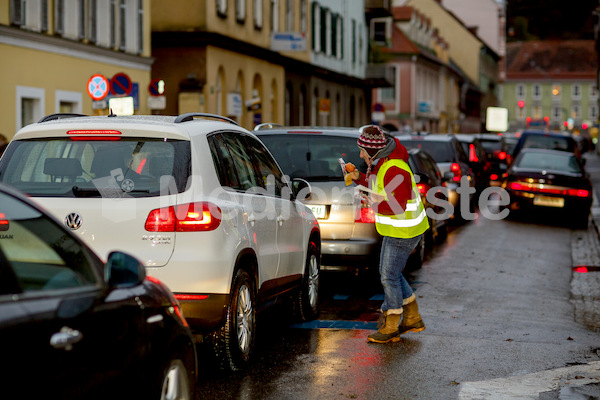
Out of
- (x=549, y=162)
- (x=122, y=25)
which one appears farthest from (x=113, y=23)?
(x=549, y=162)

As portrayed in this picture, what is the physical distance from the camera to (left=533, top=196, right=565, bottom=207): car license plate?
22547 millimetres

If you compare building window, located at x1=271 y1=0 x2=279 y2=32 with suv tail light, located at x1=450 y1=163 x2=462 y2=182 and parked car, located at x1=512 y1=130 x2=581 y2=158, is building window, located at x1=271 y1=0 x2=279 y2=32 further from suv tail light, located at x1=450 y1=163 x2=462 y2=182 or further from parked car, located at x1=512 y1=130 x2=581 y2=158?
suv tail light, located at x1=450 y1=163 x2=462 y2=182

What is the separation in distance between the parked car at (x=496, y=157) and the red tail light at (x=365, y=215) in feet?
59.5

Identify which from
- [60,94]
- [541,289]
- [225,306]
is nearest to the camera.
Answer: [225,306]

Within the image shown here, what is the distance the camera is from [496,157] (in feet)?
105

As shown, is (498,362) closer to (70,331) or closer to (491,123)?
(70,331)

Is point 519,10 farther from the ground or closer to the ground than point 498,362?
farther from the ground

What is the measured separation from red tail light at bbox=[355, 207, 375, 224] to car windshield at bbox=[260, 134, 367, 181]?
1.45 ft

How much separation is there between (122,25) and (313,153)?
1999 cm

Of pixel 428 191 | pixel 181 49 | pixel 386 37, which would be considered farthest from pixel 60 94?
pixel 386 37

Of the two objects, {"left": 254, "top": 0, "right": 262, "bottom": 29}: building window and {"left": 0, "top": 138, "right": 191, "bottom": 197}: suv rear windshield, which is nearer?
{"left": 0, "top": 138, "right": 191, "bottom": 197}: suv rear windshield

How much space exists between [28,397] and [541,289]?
9588mm

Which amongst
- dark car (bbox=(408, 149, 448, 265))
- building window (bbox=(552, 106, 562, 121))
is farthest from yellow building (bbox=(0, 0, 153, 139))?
building window (bbox=(552, 106, 562, 121))

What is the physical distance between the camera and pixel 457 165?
68.9 ft
